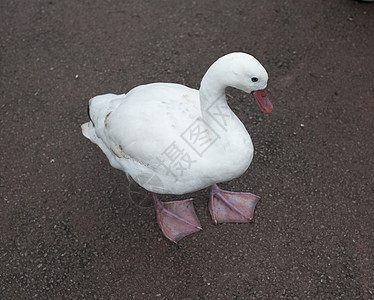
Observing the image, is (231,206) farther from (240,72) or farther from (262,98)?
(240,72)

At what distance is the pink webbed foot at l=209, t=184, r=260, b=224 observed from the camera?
3.08m

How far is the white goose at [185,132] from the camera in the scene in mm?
2361

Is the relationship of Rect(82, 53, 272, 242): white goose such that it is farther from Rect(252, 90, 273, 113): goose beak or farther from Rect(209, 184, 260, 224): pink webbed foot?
Rect(209, 184, 260, 224): pink webbed foot

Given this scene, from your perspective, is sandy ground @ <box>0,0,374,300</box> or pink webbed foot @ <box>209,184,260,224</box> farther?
pink webbed foot @ <box>209,184,260,224</box>

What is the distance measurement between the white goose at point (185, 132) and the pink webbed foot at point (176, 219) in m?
0.47

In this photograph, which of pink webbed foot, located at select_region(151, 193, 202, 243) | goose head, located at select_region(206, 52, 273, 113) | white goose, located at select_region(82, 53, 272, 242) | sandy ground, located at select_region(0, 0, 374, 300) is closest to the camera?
goose head, located at select_region(206, 52, 273, 113)

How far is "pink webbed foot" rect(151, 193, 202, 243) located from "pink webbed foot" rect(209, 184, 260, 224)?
162mm

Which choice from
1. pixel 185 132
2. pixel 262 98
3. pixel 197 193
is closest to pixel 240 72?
pixel 262 98

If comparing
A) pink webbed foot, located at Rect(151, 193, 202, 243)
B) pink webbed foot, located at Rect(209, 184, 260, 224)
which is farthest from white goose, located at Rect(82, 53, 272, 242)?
pink webbed foot, located at Rect(209, 184, 260, 224)

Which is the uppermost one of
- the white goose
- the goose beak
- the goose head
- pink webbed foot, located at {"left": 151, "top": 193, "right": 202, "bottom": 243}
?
the goose head

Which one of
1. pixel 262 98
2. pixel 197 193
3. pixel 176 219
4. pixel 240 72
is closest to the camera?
pixel 240 72

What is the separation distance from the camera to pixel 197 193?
10.8 feet

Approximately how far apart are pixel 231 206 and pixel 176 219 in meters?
0.44

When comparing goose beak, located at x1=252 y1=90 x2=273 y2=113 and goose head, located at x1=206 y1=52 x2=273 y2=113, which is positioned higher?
goose head, located at x1=206 y1=52 x2=273 y2=113
